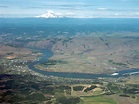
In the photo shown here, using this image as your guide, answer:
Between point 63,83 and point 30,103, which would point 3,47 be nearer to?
point 63,83

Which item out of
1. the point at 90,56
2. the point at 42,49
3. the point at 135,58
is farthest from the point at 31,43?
the point at 135,58

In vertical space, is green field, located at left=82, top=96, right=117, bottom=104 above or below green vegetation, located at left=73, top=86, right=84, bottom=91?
below

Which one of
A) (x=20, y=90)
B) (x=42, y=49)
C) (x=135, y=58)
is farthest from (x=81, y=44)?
(x=20, y=90)

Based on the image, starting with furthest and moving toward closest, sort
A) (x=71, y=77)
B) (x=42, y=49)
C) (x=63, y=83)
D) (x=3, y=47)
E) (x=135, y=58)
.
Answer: (x=42, y=49), (x=3, y=47), (x=135, y=58), (x=71, y=77), (x=63, y=83)

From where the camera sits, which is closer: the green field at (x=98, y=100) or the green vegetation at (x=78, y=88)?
the green field at (x=98, y=100)

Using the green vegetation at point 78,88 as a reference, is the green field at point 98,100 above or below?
below

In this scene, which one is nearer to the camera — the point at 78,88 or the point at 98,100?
the point at 98,100

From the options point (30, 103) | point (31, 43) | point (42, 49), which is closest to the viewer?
point (30, 103)

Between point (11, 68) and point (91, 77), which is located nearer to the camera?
point (91, 77)

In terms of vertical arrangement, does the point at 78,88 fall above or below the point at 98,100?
above

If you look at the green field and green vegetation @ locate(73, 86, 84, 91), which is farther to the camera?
green vegetation @ locate(73, 86, 84, 91)
